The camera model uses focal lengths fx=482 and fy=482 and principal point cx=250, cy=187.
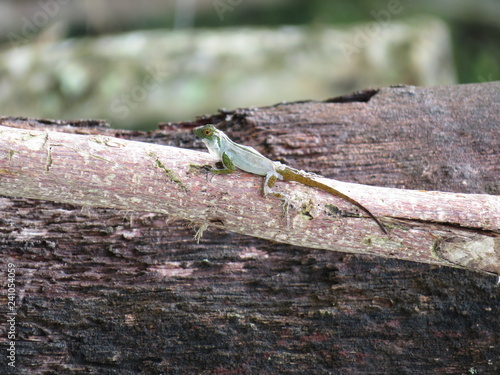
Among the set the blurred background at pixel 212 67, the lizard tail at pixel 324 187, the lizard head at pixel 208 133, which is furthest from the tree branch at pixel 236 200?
the blurred background at pixel 212 67

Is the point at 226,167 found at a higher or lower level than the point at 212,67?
lower

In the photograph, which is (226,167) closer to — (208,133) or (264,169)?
(264,169)

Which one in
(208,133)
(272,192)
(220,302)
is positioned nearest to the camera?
(272,192)

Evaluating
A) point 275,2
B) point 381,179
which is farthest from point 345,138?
point 275,2

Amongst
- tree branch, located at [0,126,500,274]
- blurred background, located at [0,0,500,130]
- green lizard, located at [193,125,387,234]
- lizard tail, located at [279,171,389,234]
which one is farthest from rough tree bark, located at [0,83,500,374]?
blurred background, located at [0,0,500,130]

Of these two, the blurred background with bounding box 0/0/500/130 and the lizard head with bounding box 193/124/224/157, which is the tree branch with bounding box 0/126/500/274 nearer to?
the lizard head with bounding box 193/124/224/157

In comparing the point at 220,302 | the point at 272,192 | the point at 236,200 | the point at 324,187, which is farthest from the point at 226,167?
the point at 220,302

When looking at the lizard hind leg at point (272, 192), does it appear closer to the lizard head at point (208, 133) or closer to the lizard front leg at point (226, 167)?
the lizard front leg at point (226, 167)

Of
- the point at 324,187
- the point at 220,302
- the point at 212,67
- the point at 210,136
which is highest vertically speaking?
the point at 212,67

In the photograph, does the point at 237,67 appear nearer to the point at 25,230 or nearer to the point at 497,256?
the point at 25,230
